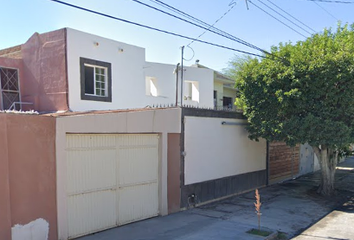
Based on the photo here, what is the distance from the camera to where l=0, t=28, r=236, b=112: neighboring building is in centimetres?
1127

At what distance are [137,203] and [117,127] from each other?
2176mm

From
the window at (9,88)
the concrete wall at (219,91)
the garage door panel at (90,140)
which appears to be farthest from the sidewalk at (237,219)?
the concrete wall at (219,91)

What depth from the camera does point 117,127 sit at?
282 inches

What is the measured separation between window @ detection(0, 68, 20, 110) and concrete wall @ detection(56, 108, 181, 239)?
6512 millimetres

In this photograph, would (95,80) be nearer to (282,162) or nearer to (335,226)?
(335,226)

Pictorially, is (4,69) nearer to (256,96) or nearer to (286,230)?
(256,96)

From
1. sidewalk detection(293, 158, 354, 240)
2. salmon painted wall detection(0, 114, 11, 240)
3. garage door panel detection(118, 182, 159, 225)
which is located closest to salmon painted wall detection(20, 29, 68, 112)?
garage door panel detection(118, 182, 159, 225)

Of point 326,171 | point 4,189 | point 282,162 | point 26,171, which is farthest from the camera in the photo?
point 282,162

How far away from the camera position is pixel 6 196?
5129mm

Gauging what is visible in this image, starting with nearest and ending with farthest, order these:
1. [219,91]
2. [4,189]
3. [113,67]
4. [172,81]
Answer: [4,189] < [113,67] < [172,81] < [219,91]

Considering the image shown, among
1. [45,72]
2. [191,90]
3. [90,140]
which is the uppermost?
[45,72]

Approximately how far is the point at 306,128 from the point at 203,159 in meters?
3.61

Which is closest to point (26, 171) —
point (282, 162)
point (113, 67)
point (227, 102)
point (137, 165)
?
point (137, 165)

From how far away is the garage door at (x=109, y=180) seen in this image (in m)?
6.41
